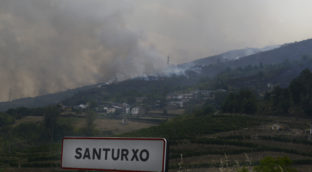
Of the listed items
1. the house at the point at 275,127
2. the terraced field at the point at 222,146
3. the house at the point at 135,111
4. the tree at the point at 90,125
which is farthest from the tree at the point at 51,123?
the house at the point at 275,127

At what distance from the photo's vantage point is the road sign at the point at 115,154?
407 cm

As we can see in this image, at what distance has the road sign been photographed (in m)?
4.07

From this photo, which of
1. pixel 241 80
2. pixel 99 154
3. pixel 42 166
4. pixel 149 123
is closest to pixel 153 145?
pixel 99 154

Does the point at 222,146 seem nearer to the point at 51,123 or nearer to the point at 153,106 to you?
the point at 51,123

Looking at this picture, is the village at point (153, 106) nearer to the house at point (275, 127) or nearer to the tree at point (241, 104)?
the tree at point (241, 104)

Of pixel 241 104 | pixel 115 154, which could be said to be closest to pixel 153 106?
pixel 241 104

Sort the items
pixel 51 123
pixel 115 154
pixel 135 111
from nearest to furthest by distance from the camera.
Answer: pixel 115 154, pixel 51 123, pixel 135 111

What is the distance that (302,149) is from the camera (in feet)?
176

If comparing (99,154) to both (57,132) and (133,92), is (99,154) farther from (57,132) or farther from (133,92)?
(133,92)

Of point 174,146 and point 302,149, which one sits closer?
point 302,149

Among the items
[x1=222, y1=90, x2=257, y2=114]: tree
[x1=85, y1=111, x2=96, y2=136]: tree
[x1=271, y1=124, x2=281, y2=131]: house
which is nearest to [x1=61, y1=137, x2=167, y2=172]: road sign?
[x1=271, y1=124, x2=281, y2=131]: house

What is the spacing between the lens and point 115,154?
14.4 ft

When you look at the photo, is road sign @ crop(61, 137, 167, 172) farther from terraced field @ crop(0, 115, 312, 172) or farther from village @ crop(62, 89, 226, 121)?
village @ crop(62, 89, 226, 121)

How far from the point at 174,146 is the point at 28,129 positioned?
51.5 metres
